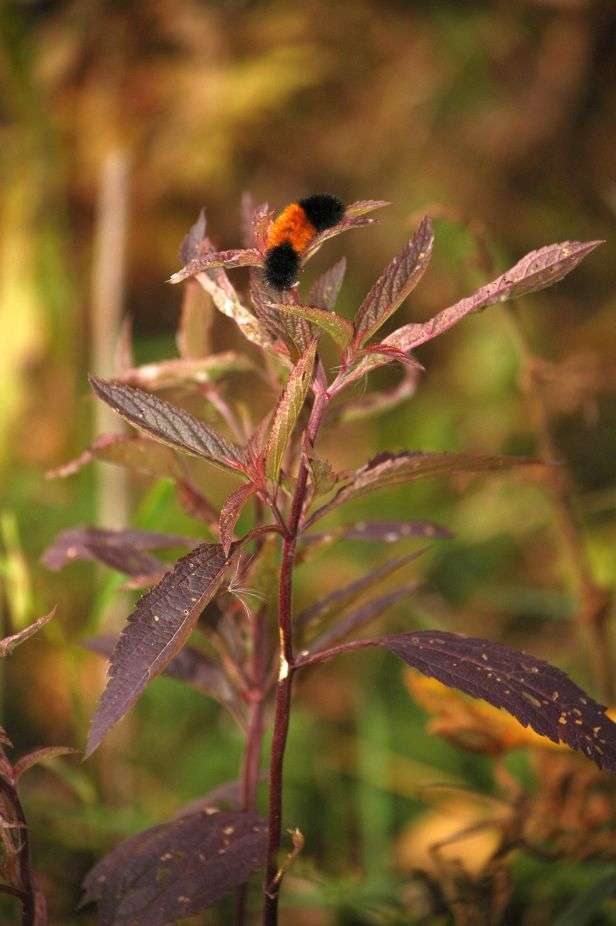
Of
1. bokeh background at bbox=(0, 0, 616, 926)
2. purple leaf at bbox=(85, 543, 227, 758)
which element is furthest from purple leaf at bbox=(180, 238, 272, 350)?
bokeh background at bbox=(0, 0, 616, 926)

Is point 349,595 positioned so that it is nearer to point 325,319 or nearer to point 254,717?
point 254,717

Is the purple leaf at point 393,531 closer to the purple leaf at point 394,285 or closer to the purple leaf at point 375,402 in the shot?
the purple leaf at point 375,402

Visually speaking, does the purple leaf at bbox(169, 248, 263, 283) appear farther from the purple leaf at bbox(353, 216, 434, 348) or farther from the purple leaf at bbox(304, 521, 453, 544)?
the purple leaf at bbox(304, 521, 453, 544)

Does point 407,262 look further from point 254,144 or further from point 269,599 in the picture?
point 254,144

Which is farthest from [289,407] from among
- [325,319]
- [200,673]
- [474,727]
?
[474,727]

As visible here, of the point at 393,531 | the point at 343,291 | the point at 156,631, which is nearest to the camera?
the point at 156,631

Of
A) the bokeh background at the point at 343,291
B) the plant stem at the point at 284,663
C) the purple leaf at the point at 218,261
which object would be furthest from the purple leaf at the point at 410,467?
the bokeh background at the point at 343,291
